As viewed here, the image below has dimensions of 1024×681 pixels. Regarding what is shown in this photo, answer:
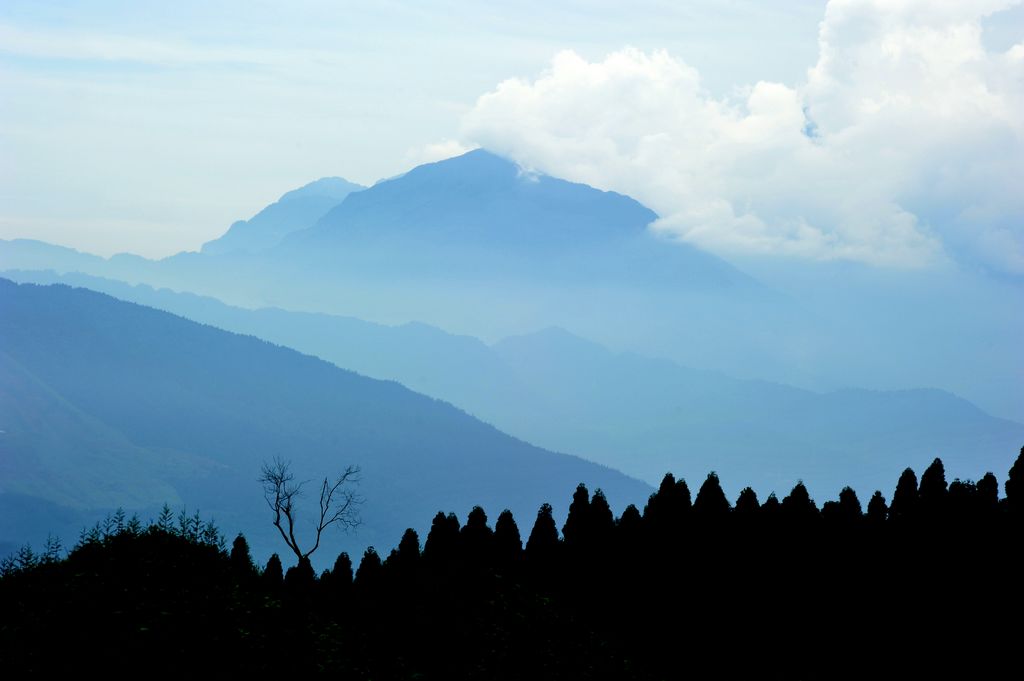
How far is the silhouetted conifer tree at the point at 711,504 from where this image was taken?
38.0 metres

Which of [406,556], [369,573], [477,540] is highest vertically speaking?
[477,540]

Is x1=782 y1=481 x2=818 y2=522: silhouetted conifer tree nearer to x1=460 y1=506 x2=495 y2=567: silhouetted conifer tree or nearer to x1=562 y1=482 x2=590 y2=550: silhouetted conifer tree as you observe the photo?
x1=562 y1=482 x2=590 y2=550: silhouetted conifer tree

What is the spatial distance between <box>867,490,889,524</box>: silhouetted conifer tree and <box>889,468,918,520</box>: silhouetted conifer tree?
0.82 ft

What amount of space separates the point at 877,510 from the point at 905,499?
4.12 ft

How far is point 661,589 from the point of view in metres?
37.6

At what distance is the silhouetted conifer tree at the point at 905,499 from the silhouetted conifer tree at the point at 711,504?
6023 mm

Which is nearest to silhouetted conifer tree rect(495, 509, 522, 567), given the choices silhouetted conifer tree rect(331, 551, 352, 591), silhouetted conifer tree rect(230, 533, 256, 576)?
silhouetted conifer tree rect(331, 551, 352, 591)

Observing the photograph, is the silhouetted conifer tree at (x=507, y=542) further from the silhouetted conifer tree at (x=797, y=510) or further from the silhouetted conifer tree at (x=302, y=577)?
the silhouetted conifer tree at (x=797, y=510)

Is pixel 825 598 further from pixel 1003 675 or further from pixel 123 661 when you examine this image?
pixel 123 661

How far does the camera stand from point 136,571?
28094mm

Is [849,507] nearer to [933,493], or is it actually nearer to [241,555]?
[933,493]

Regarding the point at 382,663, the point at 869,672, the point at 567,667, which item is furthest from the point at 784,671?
the point at 382,663

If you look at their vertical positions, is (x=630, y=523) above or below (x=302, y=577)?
above

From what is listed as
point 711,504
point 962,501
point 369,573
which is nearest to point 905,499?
point 962,501
